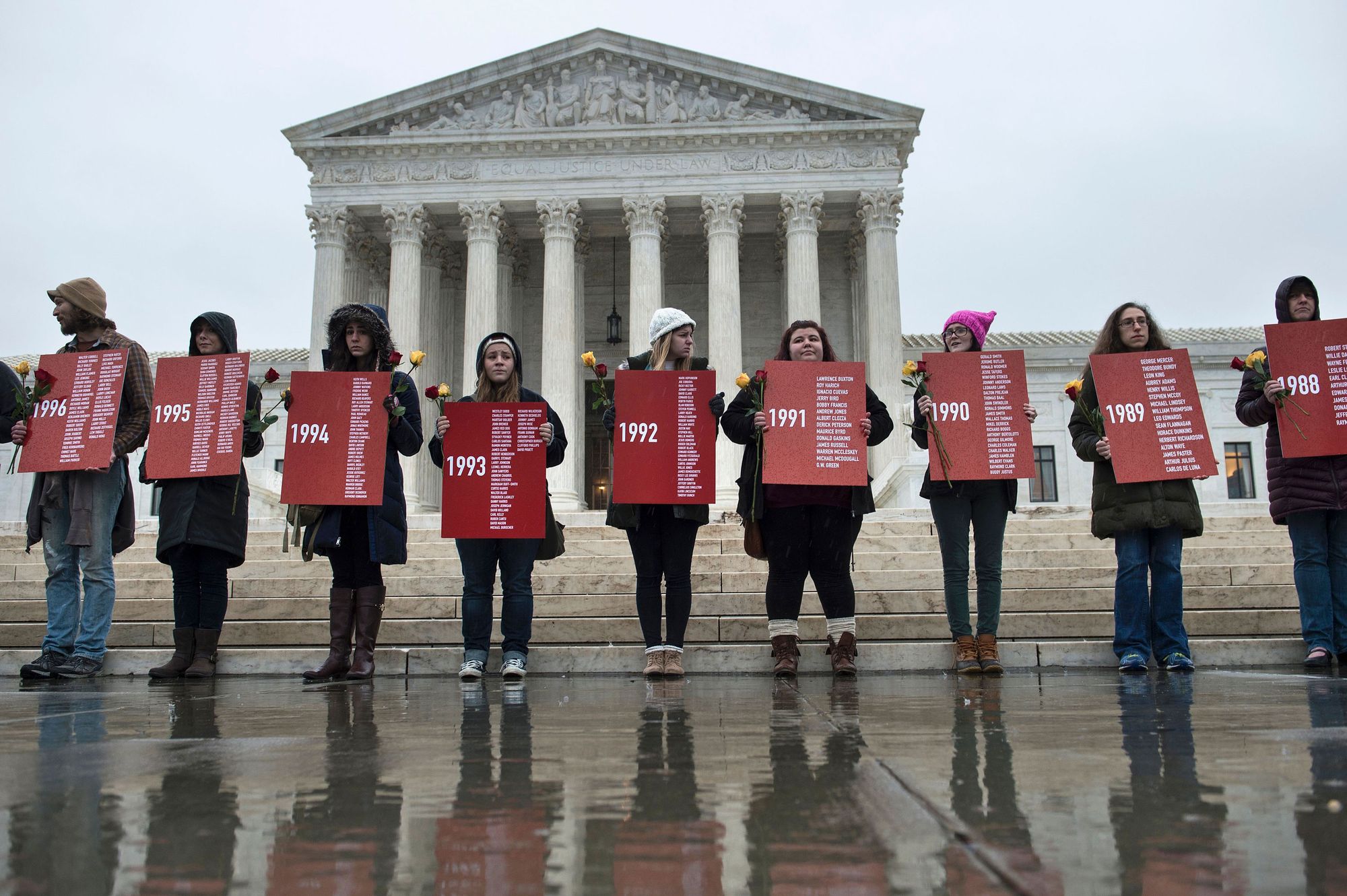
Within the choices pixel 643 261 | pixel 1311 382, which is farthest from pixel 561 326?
pixel 1311 382

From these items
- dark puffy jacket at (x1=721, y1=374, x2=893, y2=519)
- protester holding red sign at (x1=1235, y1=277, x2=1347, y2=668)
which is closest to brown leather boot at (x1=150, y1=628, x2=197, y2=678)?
dark puffy jacket at (x1=721, y1=374, x2=893, y2=519)

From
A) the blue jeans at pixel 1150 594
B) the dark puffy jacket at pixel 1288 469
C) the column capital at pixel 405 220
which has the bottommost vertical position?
the blue jeans at pixel 1150 594

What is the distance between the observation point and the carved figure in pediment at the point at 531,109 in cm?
2656

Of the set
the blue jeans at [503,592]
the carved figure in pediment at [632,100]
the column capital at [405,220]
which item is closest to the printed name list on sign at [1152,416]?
the blue jeans at [503,592]

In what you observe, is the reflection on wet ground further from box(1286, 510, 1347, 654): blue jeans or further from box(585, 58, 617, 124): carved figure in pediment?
box(585, 58, 617, 124): carved figure in pediment

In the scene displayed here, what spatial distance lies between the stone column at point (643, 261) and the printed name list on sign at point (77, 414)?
18.7 metres

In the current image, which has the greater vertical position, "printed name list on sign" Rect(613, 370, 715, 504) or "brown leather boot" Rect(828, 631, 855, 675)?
"printed name list on sign" Rect(613, 370, 715, 504)

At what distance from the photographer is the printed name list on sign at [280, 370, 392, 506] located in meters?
6.00

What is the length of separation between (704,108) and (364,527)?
22.6 meters

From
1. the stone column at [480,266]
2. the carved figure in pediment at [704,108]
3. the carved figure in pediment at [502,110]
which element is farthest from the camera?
the carved figure in pediment at [502,110]

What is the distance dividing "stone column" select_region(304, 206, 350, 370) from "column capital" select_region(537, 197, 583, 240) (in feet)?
16.6

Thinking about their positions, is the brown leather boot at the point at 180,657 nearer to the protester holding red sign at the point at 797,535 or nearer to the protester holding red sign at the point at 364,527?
the protester holding red sign at the point at 364,527

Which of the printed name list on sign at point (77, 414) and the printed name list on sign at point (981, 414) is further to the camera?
the printed name list on sign at point (77, 414)

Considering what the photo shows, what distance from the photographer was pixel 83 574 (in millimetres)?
Result: 6332
